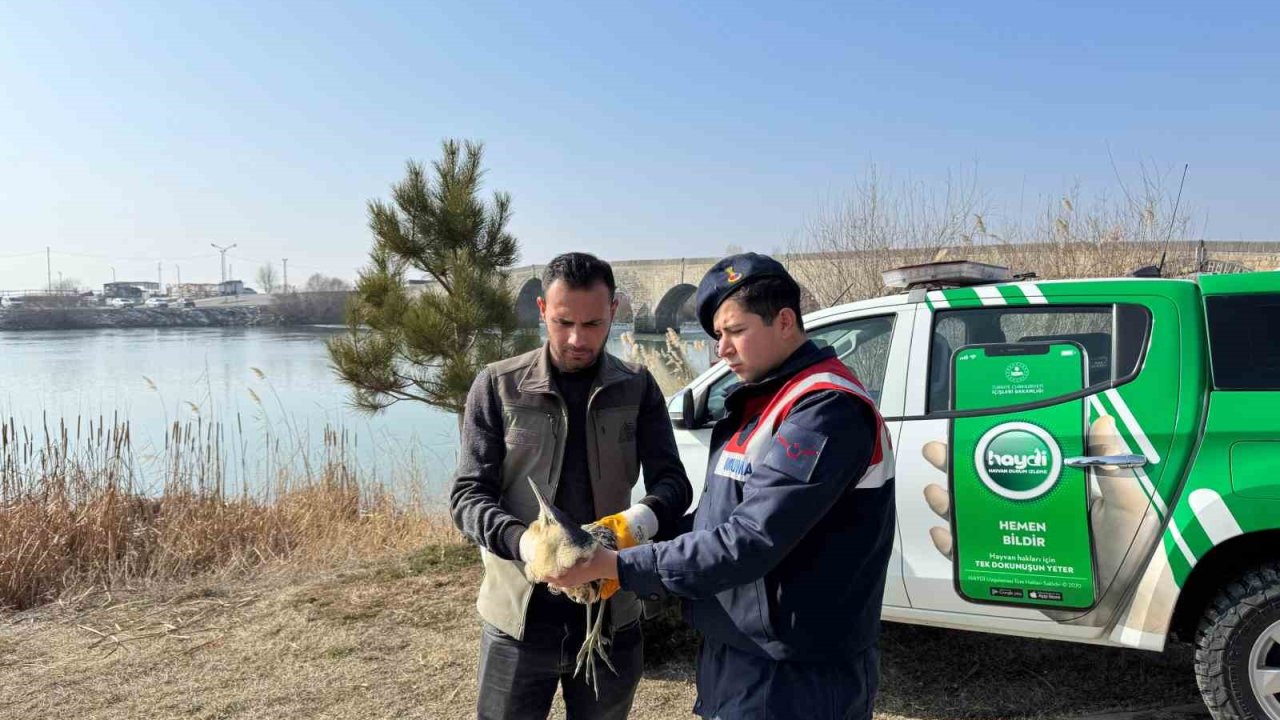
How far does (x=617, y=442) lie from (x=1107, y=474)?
1.89m

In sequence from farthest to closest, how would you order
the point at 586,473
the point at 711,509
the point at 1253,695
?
the point at 1253,695, the point at 586,473, the point at 711,509

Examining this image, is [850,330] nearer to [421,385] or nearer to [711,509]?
[711,509]

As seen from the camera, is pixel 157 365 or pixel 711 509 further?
pixel 157 365

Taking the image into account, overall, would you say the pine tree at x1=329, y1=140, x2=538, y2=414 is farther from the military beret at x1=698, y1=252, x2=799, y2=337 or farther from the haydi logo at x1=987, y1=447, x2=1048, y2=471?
the military beret at x1=698, y1=252, x2=799, y2=337

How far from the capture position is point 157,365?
23.7 meters

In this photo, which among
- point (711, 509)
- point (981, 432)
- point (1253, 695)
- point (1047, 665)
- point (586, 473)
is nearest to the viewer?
point (711, 509)

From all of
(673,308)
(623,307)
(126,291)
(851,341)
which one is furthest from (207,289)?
(851,341)

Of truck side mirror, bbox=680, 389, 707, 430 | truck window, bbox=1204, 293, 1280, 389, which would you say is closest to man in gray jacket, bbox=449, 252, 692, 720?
truck side mirror, bbox=680, 389, 707, 430

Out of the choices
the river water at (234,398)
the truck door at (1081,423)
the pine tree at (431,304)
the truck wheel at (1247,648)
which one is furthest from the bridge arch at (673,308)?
the truck wheel at (1247,648)

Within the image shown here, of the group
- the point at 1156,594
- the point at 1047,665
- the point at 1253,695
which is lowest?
the point at 1047,665

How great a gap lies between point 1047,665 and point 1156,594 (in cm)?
127

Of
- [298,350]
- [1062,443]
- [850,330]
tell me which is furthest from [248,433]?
[298,350]

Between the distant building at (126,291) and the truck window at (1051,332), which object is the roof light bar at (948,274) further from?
the distant building at (126,291)

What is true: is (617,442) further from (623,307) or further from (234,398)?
(234,398)
